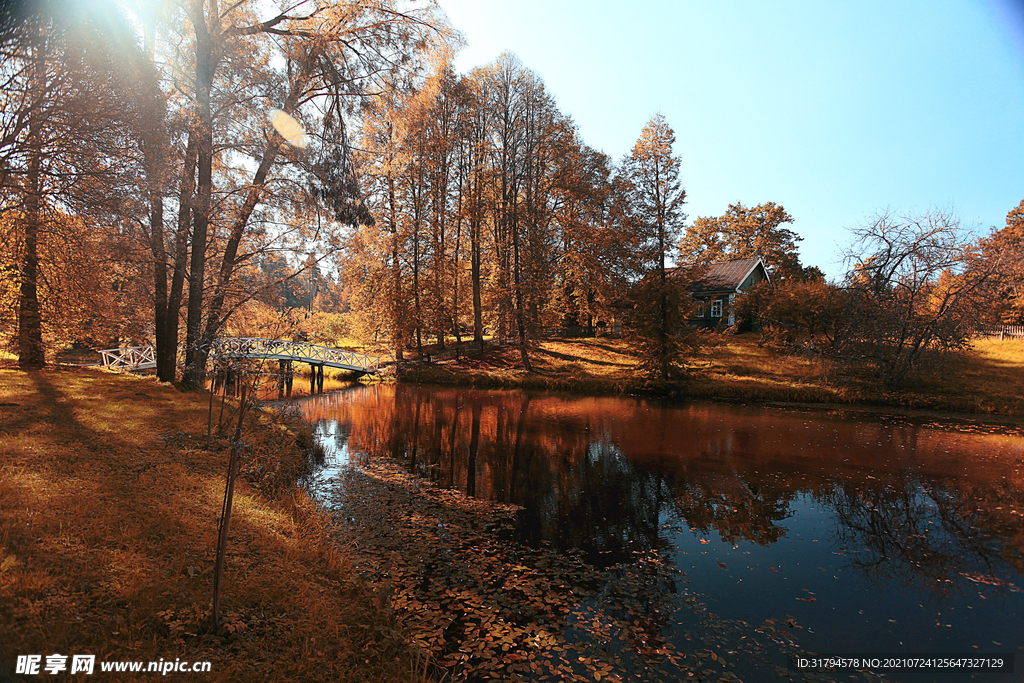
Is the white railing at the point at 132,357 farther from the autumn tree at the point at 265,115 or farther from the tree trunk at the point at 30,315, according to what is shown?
the autumn tree at the point at 265,115

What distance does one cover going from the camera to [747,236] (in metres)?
45.7

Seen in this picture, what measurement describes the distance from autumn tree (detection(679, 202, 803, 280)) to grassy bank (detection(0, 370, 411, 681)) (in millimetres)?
43318

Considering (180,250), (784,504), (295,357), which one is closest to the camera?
(784,504)

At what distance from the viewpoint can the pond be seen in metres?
4.96

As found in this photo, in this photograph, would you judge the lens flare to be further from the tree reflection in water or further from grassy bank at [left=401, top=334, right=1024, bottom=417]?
grassy bank at [left=401, top=334, right=1024, bottom=417]

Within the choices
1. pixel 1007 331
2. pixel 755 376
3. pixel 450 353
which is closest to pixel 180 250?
pixel 450 353

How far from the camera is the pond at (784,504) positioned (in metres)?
4.96

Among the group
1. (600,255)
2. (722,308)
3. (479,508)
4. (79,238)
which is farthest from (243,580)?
(722,308)

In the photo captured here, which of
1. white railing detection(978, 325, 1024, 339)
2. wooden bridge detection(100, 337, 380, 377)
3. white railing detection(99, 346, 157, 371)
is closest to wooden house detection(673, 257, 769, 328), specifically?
white railing detection(978, 325, 1024, 339)

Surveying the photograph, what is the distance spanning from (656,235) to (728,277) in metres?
16.8

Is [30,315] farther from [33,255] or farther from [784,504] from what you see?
[784,504]

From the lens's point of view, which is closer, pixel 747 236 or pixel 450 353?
pixel 450 353

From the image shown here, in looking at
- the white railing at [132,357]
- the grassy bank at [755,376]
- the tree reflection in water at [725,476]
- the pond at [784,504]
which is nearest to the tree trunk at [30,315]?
the tree reflection in water at [725,476]

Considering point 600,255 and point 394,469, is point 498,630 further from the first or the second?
point 600,255
